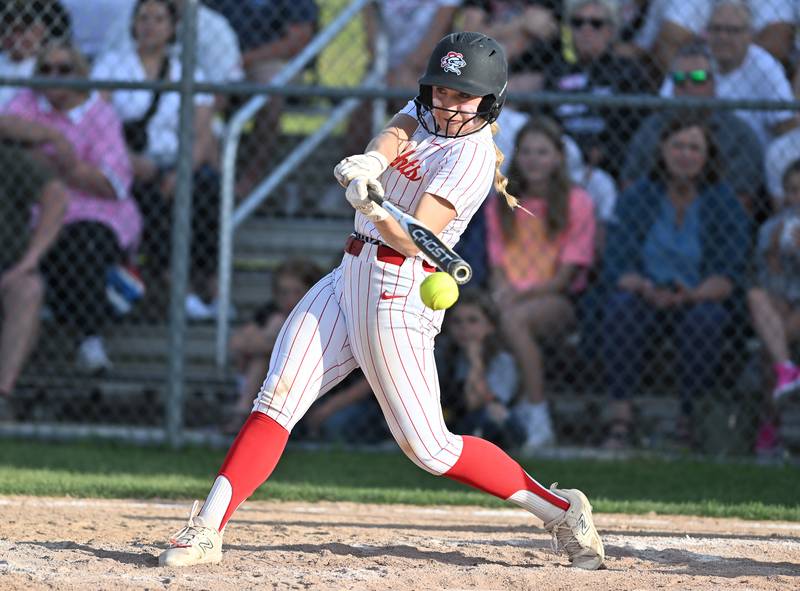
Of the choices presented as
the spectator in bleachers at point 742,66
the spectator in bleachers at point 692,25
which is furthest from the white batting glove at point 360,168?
the spectator in bleachers at point 692,25

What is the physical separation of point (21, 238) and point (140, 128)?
38.7 inches

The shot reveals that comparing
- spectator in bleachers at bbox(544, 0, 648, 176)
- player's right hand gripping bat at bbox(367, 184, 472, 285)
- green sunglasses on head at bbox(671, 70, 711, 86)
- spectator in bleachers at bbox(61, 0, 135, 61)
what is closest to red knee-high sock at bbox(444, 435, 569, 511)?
player's right hand gripping bat at bbox(367, 184, 472, 285)

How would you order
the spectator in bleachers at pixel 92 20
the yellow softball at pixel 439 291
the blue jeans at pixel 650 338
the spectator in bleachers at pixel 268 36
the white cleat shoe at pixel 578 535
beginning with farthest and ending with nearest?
1. the spectator in bleachers at pixel 92 20
2. the spectator in bleachers at pixel 268 36
3. the blue jeans at pixel 650 338
4. the white cleat shoe at pixel 578 535
5. the yellow softball at pixel 439 291

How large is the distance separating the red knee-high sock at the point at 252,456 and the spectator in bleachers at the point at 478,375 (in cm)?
288

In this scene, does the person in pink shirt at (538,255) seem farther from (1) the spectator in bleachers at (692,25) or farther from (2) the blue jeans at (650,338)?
(1) the spectator in bleachers at (692,25)

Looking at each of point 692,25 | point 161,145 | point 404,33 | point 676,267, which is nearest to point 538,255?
point 676,267

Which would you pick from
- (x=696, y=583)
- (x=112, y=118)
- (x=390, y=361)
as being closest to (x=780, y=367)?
(x=696, y=583)

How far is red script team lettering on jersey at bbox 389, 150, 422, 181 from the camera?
377 cm

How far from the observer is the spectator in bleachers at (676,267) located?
651cm

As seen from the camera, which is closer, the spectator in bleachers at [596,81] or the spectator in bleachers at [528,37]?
the spectator in bleachers at [596,81]

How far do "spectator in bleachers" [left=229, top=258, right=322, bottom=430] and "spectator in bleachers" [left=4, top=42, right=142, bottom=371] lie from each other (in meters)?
0.85

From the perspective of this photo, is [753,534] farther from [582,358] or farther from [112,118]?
[112,118]

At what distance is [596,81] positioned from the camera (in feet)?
23.6

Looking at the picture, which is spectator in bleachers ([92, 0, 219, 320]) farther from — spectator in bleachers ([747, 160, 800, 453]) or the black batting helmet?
the black batting helmet
